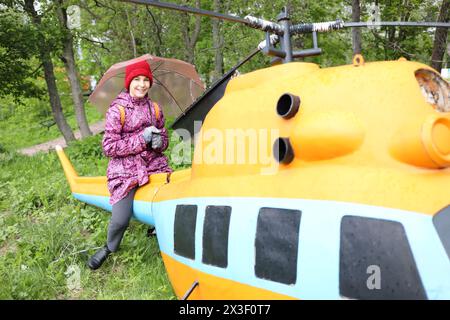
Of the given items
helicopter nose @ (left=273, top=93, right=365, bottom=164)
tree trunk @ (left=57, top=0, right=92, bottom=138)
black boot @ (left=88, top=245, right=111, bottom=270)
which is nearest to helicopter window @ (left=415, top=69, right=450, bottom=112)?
helicopter nose @ (left=273, top=93, right=365, bottom=164)

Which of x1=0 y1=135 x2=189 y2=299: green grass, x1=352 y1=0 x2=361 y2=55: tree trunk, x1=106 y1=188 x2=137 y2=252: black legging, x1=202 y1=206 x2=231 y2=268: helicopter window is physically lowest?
x1=0 y1=135 x2=189 y2=299: green grass

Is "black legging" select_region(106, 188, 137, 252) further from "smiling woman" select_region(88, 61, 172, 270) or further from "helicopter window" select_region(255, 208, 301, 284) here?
"helicopter window" select_region(255, 208, 301, 284)

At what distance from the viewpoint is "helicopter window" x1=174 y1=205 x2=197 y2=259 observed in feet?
9.50

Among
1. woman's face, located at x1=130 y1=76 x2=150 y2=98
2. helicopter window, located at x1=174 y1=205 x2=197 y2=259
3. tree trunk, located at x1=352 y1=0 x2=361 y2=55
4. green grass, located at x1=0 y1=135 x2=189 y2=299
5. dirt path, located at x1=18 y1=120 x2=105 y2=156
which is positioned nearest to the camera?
helicopter window, located at x1=174 y1=205 x2=197 y2=259

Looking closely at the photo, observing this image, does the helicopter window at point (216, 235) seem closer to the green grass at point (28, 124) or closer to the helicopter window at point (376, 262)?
the helicopter window at point (376, 262)

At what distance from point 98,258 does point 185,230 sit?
1.49 m

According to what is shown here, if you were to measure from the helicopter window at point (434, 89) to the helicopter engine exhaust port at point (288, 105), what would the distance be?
0.67 m

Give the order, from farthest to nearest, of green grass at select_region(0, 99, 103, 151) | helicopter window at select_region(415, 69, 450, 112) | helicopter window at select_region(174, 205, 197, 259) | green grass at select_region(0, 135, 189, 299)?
green grass at select_region(0, 99, 103, 151) < green grass at select_region(0, 135, 189, 299) < helicopter window at select_region(174, 205, 197, 259) < helicopter window at select_region(415, 69, 450, 112)

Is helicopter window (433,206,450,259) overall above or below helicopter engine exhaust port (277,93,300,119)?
below

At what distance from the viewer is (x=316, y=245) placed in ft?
6.99

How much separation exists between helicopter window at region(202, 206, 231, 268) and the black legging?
1389 mm

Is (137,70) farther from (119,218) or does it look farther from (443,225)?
(443,225)
